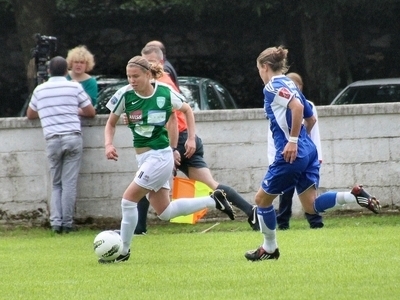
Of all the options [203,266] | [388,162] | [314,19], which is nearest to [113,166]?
[388,162]

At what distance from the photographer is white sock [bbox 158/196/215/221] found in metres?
11.6

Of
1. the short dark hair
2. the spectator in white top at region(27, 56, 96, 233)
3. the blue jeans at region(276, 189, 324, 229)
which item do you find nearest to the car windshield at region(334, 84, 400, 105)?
the blue jeans at region(276, 189, 324, 229)

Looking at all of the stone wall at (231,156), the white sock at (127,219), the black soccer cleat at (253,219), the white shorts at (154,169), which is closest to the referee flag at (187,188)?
the black soccer cleat at (253,219)

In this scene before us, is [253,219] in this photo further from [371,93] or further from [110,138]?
[371,93]

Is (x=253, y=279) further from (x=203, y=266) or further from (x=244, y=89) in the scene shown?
(x=244, y=89)

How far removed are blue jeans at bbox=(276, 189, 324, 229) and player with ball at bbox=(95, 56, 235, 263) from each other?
2758 mm

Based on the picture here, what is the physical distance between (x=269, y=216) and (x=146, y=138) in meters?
1.47

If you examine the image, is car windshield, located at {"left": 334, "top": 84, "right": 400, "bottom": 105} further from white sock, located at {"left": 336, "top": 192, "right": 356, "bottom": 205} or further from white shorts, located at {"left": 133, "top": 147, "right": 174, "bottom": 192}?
white shorts, located at {"left": 133, "top": 147, "right": 174, "bottom": 192}

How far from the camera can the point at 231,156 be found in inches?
612

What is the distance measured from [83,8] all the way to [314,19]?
5567 mm

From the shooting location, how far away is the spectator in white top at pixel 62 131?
49.4 feet

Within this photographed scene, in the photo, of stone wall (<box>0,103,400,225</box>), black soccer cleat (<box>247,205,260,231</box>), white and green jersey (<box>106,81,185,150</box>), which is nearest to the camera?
white and green jersey (<box>106,81,185,150</box>)

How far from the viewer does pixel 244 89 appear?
28.5 meters

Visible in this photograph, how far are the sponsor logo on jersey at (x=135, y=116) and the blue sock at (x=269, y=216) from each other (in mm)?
1499
